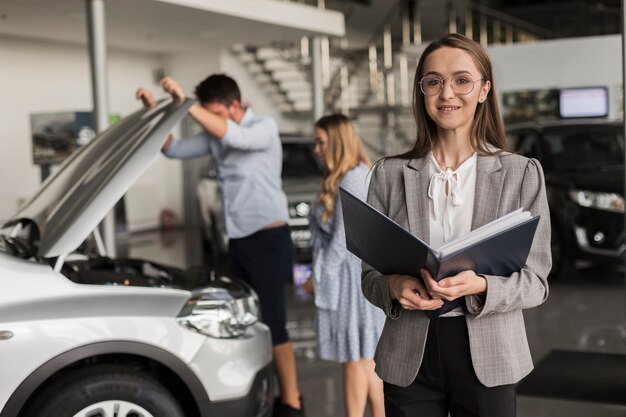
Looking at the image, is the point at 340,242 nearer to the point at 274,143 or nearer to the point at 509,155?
the point at 274,143

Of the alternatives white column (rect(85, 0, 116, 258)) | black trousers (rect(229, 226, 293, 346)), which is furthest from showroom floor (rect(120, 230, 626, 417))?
white column (rect(85, 0, 116, 258))

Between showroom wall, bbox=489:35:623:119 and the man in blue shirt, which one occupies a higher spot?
showroom wall, bbox=489:35:623:119

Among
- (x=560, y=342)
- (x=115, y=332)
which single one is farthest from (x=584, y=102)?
(x=115, y=332)

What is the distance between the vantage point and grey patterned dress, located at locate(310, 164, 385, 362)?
14.5 feet

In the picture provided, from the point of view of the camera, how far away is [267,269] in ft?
16.9

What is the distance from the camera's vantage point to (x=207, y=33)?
1065 cm

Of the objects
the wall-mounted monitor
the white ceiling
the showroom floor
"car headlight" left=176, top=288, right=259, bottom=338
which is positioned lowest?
the showroom floor

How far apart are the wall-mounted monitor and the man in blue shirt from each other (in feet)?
23.8

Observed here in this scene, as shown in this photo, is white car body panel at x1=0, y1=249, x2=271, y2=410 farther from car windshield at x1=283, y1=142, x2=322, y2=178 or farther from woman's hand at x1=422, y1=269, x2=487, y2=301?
car windshield at x1=283, y1=142, x2=322, y2=178

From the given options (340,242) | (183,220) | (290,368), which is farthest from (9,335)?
(183,220)

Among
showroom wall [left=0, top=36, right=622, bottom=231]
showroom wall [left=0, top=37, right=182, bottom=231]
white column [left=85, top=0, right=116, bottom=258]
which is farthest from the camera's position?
showroom wall [left=0, top=36, right=622, bottom=231]

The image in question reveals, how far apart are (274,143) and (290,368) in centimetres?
128

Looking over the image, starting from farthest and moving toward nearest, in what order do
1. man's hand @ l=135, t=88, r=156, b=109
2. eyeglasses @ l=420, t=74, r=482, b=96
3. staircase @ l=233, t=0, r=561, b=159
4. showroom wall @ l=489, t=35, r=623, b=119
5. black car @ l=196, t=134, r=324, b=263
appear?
staircase @ l=233, t=0, r=561, b=159
showroom wall @ l=489, t=35, r=623, b=119
black car @ l=196, t=134, r=324, b=263
man's hand @ l=135, t=88, r=156, b=109
eyeglasses @ l=420, t=74, r=482, b=96

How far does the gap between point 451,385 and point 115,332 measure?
5.60 ft
